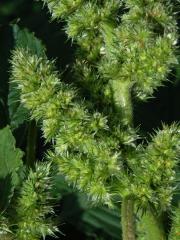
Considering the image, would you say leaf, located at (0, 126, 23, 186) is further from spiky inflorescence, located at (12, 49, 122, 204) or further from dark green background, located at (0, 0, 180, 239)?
dark green background, located at (0, 0, 180, 239)

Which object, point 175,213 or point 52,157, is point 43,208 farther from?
point 175,213

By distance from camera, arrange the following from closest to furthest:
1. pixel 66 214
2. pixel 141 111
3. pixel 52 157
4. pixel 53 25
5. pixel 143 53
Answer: pixel 143 53
pixel 52 157
pixel 66 214
pixel 141 111
pixel 53 25

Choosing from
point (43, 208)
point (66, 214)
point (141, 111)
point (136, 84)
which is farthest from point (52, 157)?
point (141, 111)

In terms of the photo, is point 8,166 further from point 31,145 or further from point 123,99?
point 123,99

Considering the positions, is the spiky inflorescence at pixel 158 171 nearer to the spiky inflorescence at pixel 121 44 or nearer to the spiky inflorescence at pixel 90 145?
the spiky inflorescence at pixel 90 145

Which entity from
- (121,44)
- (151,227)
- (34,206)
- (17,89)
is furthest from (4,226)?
(17,89)

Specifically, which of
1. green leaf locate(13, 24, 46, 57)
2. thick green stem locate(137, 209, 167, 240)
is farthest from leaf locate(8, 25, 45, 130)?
thick green stem locate(137, 209, 167, 240)
